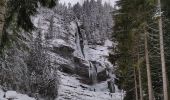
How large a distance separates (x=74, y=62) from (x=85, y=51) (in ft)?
44.4

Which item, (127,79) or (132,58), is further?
(127,79)

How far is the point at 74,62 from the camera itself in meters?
72.3

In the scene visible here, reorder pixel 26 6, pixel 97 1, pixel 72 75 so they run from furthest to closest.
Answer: pixel 97 1, pixel 72 75, pixel 26 6

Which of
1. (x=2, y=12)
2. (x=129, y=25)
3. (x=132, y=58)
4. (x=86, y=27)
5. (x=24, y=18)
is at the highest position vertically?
(x=86, y=27)

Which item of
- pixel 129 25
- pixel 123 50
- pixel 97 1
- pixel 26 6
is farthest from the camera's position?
pixel 97 1

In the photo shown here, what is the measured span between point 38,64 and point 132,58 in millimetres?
21402

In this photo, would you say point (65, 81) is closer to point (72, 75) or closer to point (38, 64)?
point (72, 75)

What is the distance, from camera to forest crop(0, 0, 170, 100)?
387 inches

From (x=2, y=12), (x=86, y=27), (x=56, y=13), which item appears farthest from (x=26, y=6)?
(x=86, y=27)

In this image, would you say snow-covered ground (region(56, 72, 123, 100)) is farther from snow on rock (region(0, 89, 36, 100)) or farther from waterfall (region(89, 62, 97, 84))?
snow on rock (region(0, 89, 36, 100))

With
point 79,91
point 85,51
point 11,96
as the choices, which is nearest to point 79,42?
point 85,51

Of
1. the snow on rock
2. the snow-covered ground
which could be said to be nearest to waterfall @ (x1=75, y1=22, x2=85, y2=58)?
the snow-covered ground

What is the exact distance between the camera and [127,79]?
31.8 m

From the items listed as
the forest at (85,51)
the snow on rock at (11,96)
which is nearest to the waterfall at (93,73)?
the forest at (85,51)
